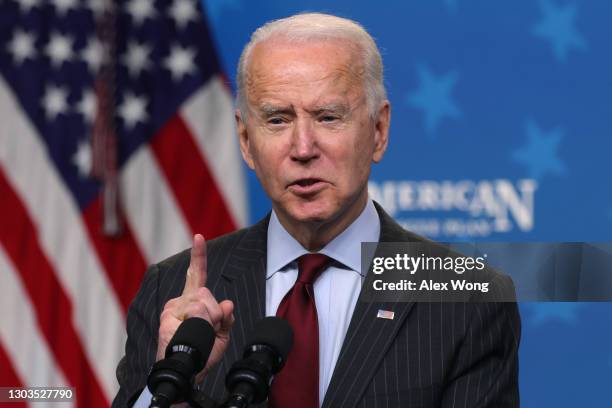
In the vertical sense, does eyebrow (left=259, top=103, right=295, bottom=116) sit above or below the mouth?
above

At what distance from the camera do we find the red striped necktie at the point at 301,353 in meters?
1.56

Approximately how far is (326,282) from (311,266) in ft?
0.12

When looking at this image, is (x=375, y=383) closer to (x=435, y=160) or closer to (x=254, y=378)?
(x=254, y=378)

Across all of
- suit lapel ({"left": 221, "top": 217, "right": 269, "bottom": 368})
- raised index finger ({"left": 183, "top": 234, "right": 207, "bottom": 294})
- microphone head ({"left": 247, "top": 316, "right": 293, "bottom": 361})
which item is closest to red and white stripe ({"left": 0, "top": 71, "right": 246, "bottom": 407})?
suit lapel ({"left": 221, "top": 217, "right": 269, "bottom": 368})

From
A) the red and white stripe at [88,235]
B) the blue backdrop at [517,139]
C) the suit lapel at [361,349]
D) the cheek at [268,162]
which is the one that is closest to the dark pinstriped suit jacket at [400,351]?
the suit lapel at [361,349]

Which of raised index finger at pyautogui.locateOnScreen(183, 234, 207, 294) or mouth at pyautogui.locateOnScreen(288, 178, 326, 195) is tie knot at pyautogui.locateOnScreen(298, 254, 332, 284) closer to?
mouth at pyautogui.locateOnScreen(288, 178, 326, 195)

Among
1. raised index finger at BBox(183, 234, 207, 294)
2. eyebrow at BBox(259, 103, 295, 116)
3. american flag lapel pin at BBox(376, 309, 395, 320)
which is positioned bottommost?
american flag lapel pin at BBox(376, 309, 395, 320)

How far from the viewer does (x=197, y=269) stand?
4.76 ft

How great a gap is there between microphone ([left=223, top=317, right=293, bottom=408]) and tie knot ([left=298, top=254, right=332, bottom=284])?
38 cm

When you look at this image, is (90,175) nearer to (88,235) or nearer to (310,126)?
(88,235)

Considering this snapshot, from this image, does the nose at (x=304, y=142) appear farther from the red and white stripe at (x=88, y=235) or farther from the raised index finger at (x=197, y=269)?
the red and white stripe at (x=88, y=235)

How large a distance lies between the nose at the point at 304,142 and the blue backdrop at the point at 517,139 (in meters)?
1.28

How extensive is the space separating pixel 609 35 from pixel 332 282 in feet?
4.61

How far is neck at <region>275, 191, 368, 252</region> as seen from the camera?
1.71m
